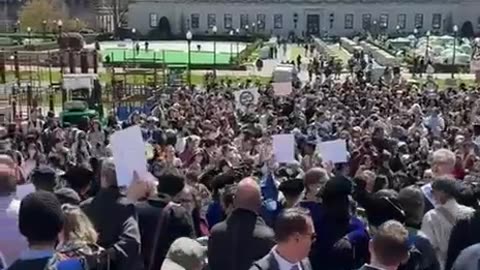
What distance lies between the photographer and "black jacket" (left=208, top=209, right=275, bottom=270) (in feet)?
25.7

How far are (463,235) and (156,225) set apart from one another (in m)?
2.54

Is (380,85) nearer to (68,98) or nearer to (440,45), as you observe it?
(68,98)

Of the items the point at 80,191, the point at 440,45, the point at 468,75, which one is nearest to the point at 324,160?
the point at 80,191

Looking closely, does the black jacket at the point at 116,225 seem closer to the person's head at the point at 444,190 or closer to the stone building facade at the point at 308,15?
the person's head at the point at 444,190

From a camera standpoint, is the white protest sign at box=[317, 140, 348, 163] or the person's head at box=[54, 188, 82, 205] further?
the white protest sign at box=[317, 140, 348, 163]

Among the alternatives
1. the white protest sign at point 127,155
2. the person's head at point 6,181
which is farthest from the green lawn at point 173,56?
the person's head at point 6,181

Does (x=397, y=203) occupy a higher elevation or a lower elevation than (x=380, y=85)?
higher

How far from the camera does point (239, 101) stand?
2645cm

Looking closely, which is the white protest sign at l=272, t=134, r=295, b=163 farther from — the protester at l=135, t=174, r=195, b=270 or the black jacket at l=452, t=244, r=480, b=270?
the black jacket at l=452, t=244, r=480, b=270

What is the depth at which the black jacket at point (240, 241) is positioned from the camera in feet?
25.7

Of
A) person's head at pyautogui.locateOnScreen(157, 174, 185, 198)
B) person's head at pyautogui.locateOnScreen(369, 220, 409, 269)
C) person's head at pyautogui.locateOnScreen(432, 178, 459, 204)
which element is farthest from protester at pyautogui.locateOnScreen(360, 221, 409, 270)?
person's head at pyautogui.locateOnScreen(157, 174, 185, 198)

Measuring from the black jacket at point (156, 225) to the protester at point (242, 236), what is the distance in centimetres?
60

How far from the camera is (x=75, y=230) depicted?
23.0 feet

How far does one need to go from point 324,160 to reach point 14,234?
6.03 metres
